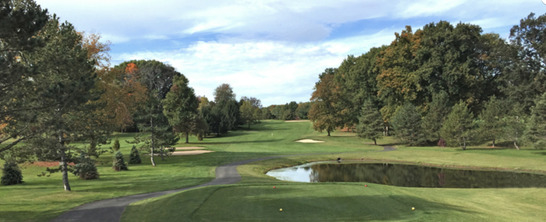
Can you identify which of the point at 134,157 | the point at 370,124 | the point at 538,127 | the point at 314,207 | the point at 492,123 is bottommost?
the point at 314,207

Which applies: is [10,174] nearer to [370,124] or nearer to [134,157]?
[134,157]

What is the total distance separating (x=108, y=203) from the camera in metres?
18.2

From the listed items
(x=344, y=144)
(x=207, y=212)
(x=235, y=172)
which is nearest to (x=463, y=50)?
(x=344, y=144)

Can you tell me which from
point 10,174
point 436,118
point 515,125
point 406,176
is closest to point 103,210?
point 10,174

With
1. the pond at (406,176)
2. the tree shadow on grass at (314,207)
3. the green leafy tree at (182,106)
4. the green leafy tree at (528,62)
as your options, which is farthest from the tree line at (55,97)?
the green leafy tree at (528,62)

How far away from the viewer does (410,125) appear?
5388 cm

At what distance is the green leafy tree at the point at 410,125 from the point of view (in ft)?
176

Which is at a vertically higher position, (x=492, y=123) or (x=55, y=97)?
(x=55, y=97)

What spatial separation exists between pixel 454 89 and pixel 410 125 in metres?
9.12

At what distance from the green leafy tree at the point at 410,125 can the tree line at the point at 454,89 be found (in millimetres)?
151

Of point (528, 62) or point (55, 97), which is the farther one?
point (528, 62)

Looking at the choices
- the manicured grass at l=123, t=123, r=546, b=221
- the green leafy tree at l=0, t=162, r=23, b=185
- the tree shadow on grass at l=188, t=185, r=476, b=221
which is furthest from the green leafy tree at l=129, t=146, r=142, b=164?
the tree shadow on grass at l=188, t=185, r=476, b=221

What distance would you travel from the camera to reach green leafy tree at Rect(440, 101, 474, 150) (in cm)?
4541

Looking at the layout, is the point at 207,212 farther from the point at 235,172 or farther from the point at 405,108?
the point at 405,108
